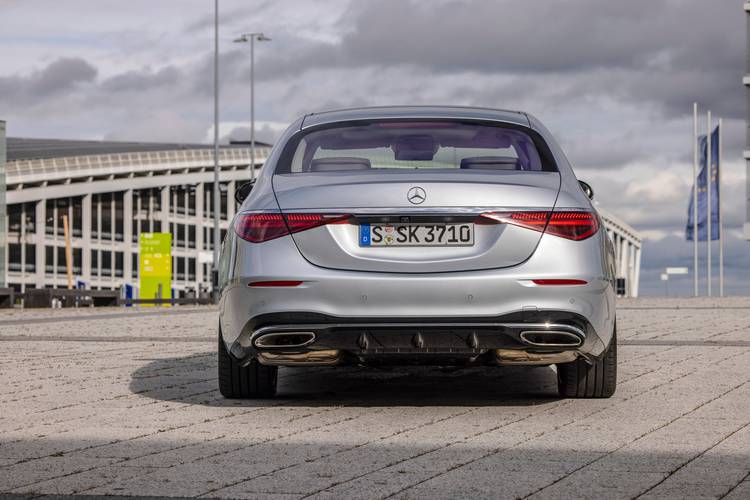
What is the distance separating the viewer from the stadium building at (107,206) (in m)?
72.1

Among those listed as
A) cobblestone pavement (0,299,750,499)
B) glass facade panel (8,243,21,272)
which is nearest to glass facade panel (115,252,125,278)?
glass facade panel (8,243,21,272)

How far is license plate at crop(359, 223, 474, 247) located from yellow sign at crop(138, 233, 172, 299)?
4128cm

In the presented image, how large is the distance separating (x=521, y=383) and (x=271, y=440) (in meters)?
3.02

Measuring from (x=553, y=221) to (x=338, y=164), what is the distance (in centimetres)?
131

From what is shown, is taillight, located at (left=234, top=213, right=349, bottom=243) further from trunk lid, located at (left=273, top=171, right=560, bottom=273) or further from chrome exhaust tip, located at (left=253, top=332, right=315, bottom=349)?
chrome exhaust tip, located at (left=253, top=332, right=315, bottom=349)

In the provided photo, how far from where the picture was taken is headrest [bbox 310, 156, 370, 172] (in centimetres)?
694

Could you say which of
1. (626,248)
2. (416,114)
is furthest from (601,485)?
(626,248)

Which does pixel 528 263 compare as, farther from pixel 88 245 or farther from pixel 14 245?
pixel 88 245

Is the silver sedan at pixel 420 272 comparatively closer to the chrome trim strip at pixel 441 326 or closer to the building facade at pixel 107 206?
the chrome trim strip at pixel 441 326

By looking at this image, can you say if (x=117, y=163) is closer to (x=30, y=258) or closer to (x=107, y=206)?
(x=107, y=206)

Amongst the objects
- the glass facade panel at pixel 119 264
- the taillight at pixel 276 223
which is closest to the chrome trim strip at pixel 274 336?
the taillight at pixel 276 223

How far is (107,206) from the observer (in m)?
80.2

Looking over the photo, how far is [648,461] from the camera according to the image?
5.10 meters

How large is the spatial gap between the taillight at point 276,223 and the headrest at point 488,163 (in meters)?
0.98
